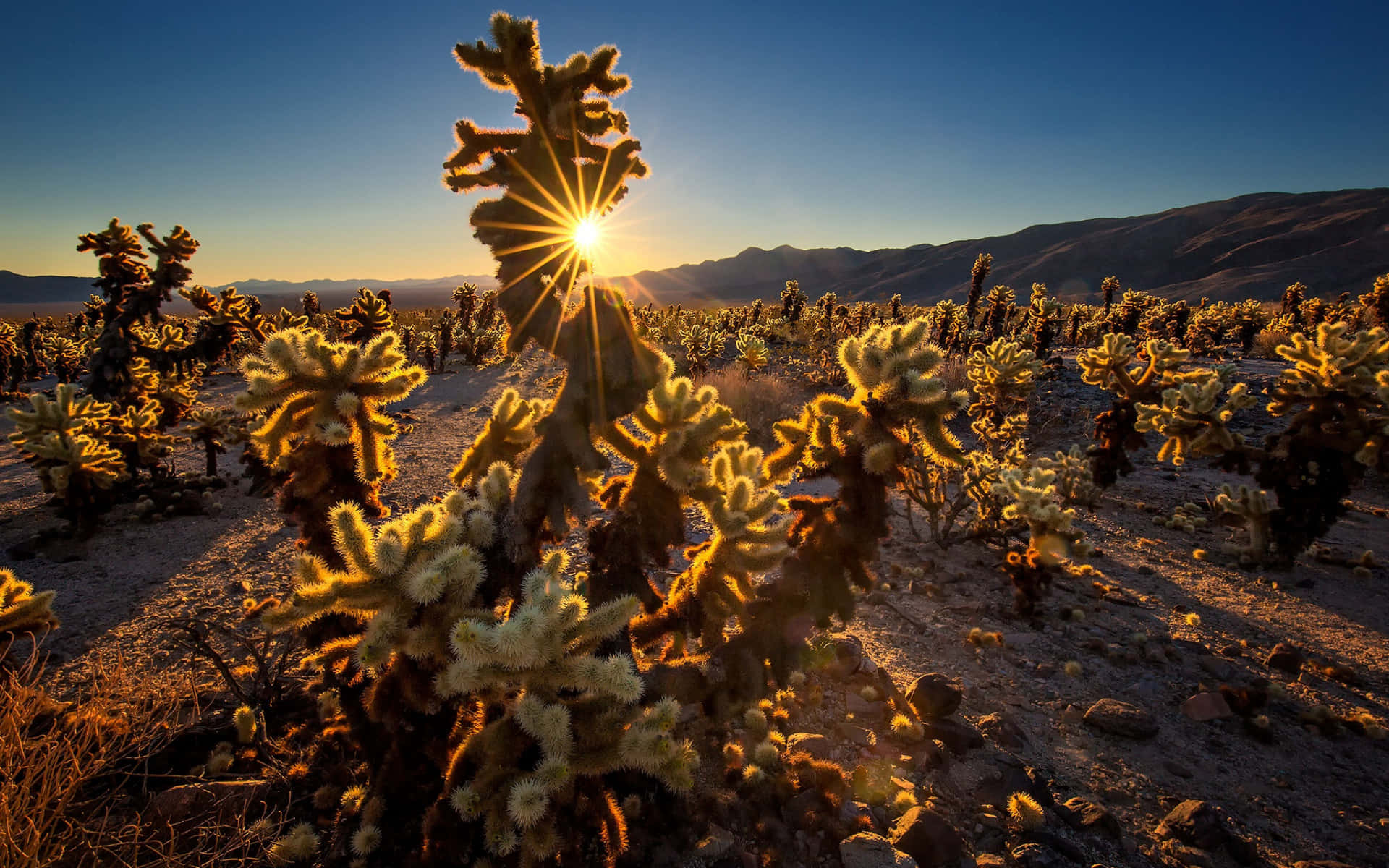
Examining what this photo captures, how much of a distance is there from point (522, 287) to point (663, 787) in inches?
113

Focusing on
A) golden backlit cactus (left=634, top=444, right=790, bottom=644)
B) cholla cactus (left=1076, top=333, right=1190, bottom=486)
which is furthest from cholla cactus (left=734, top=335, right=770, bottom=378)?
golden backlit cactus (left=634, top=444, right=790, bottom=644)

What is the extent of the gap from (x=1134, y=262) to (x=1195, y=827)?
12540cm

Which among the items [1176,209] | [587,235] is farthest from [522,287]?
[1176,209]

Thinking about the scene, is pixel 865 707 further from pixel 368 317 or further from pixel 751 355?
pixel 751 355

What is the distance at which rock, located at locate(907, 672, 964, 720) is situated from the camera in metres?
4.09

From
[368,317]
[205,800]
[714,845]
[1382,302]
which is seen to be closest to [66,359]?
[368,317]

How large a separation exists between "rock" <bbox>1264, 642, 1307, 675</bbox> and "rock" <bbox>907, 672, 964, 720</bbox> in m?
3.29

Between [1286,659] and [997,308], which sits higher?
[997,308]

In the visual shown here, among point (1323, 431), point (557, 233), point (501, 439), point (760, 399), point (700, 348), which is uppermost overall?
point (557, 233)

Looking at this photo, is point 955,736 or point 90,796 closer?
point 90,796

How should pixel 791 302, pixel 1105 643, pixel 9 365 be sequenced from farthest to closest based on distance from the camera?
1. pixel 791 302
2. pixel 9 365
3. pixel 1105 643

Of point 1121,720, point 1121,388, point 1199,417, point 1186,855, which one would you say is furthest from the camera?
point 1121,388

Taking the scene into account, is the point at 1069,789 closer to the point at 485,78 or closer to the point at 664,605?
the point at 664,605

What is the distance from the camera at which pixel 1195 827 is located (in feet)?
10.5
